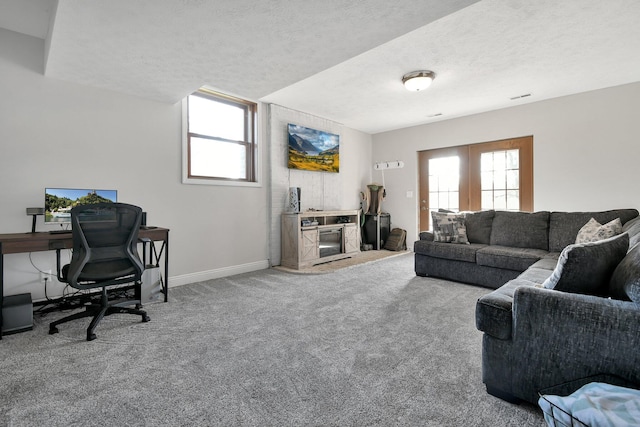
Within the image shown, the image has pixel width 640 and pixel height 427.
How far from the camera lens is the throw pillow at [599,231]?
257 cm

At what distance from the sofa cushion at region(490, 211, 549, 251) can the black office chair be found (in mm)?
4135

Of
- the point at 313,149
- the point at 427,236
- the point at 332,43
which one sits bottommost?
the point at 427,236

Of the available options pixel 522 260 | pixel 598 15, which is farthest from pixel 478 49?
pixel 522 260

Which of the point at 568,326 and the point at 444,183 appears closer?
the point at 568,326

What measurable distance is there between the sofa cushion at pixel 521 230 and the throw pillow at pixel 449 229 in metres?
0.38

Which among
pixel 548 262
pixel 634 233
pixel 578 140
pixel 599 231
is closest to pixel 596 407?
pixel 634 233

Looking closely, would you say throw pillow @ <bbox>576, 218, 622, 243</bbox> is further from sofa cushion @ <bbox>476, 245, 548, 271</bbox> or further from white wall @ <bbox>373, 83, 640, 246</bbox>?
white wall @ <bbox>373, 83, 640, 246</bbox>

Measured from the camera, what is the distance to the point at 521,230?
11.9ft

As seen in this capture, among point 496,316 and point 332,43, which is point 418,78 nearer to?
point 332,43

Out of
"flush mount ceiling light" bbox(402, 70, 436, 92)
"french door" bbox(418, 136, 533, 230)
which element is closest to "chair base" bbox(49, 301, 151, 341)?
"flush mount ceiling light" bbox(402, 70, 436, 92)

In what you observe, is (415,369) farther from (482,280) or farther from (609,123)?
(609,123)

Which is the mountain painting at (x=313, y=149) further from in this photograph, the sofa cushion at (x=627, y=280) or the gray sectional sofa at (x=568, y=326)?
the sofa cushion at (x=627, y=280)

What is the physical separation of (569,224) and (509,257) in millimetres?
868

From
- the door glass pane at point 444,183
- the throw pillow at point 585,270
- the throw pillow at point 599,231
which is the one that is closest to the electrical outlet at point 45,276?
the throw pillow at point 585,270
